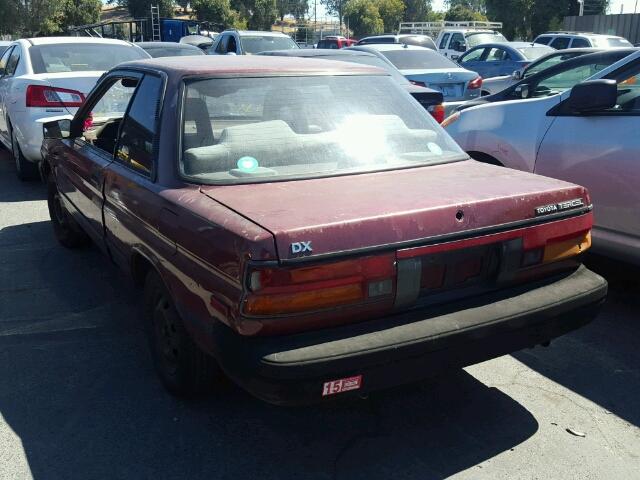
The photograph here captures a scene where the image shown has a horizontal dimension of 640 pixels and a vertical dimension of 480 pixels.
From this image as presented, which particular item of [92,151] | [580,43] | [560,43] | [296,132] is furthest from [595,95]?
[560,43]

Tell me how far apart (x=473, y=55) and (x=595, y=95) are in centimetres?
1442

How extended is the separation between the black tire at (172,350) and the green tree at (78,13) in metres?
51.8

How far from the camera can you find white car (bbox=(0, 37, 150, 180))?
7707 mm

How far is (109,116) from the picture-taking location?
539 centimetres

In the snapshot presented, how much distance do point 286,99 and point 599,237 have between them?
2.32 metres

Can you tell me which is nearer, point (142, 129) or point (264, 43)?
point (142, 129)

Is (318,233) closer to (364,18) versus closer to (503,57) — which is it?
(503,57)

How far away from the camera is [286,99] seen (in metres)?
3.67

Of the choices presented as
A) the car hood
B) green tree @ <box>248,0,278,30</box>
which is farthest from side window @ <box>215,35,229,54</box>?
green tree @ <box>248,0,278,30</box>

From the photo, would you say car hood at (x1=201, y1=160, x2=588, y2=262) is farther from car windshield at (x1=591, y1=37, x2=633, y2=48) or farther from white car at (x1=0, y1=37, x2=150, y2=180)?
car windshield at (x1=591, y1=37, x2=633, y2=48)

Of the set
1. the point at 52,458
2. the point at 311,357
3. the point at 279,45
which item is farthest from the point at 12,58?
the point at 311,357

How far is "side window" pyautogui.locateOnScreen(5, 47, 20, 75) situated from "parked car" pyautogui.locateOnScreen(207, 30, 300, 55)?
18.0 ft

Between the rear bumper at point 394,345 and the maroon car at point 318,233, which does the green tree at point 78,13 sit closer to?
the maroon car at point 318,233

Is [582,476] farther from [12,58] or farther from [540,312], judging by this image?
[12,58]
